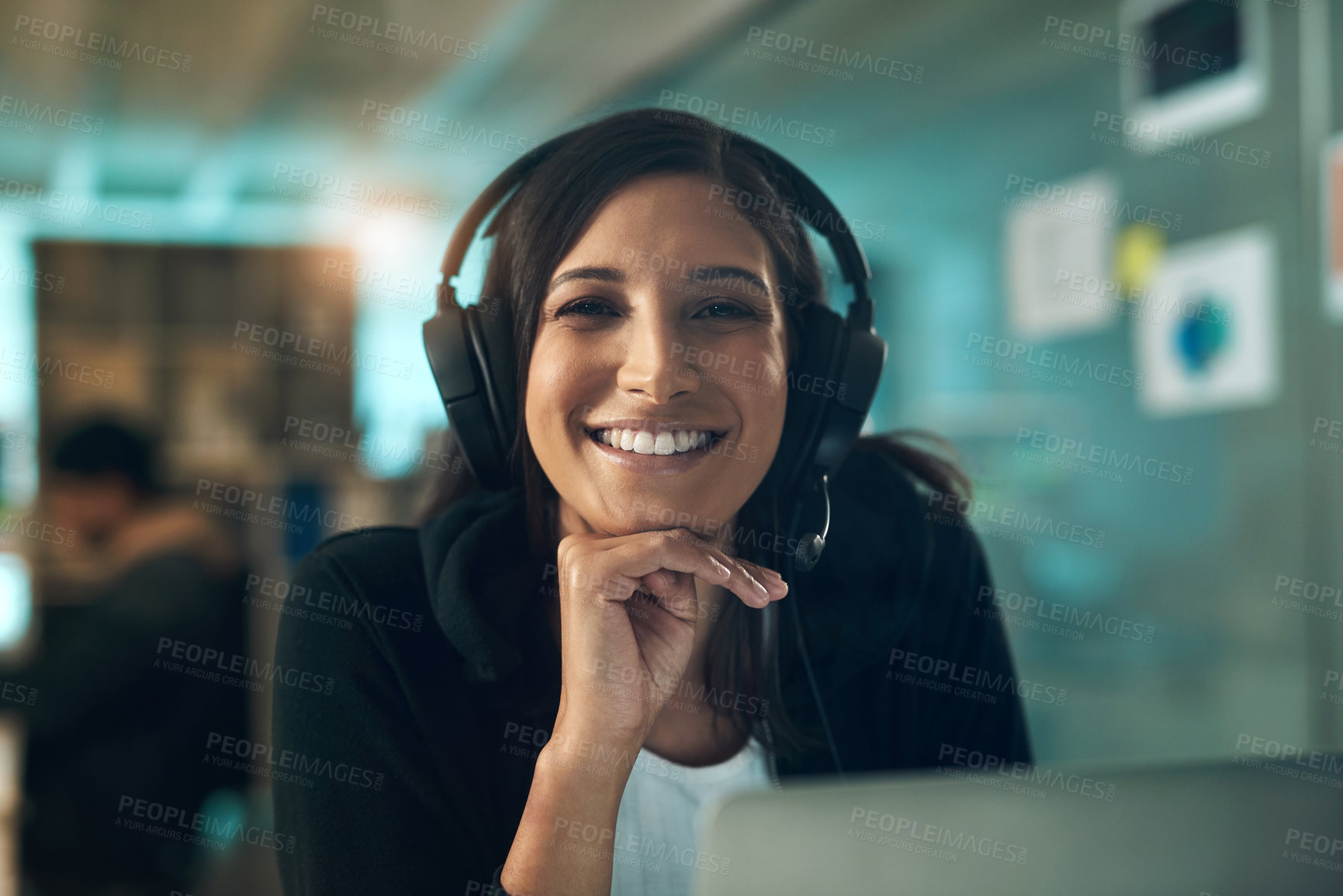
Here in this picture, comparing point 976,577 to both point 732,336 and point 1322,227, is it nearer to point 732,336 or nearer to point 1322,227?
point 732,336

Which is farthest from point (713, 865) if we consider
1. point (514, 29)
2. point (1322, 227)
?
point (1322, 227)

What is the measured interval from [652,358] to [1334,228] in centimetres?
175

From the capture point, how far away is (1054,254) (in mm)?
1937

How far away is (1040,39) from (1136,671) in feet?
4.46

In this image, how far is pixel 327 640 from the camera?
735 mm

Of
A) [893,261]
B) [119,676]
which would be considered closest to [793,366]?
[893,261]

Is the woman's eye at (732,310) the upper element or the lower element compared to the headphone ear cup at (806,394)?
upper

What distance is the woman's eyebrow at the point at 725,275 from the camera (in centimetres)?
75

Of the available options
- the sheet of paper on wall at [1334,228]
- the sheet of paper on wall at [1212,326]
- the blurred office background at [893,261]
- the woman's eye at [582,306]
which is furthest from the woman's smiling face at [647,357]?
the sheet of paper on wall at [1334,228]

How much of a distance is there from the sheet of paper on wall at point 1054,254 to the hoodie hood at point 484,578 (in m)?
1.49

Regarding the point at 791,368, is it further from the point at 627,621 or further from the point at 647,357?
the point at 627,621

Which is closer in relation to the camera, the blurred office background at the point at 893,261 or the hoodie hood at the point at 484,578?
the hoodie hood at the point at 484,578

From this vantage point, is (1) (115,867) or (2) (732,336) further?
(1) (115,867)

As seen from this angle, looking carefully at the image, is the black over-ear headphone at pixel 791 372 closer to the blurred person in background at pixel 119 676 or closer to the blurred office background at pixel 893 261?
the blurred office background at pixel 893 261
